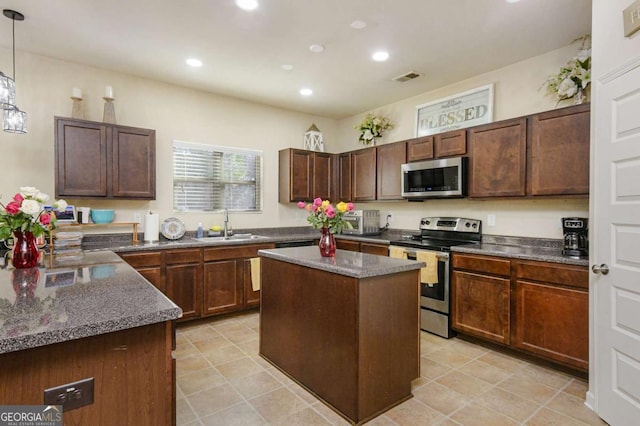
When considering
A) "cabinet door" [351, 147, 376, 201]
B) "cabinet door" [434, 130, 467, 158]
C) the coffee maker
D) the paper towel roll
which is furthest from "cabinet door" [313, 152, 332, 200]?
the coffee maker

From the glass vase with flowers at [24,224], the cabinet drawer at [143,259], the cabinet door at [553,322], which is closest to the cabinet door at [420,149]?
the cabinet door at [553,322]

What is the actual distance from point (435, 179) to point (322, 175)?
72.2 inches

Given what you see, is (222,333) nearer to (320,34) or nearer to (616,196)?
(320,34)

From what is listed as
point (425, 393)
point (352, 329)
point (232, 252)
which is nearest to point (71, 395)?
point (352, 329)

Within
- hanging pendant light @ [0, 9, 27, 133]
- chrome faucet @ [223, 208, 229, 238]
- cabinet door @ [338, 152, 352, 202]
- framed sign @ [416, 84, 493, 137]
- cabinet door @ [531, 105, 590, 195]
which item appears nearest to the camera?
hanging pendant light @ [0, 9, 27, 133]

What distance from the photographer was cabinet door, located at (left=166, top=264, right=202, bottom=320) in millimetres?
3576

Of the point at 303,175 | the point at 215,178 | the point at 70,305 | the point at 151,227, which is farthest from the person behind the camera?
the point at 303,175

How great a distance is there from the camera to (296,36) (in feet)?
9.72

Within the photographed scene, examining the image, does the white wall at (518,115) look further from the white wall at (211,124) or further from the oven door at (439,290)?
the oven door at (439,290)

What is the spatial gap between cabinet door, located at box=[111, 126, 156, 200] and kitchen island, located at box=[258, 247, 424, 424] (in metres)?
2.01

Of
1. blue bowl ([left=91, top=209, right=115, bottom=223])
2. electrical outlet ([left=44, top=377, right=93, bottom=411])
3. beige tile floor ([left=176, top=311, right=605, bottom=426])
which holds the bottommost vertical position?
beige tile floor ([left=176, top=311, right=605, bottom=426])

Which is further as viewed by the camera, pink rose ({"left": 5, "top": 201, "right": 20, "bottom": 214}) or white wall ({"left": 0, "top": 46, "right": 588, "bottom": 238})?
white wall ({"left": 0, "top": 46, "right": 588, "bottom": 238})

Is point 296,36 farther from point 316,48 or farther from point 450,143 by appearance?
point 450,143

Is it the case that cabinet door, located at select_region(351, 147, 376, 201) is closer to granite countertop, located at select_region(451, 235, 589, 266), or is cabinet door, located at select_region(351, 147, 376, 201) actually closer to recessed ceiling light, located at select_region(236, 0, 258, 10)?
granite countertop, located at select_region(451, 235, 589, 266)
